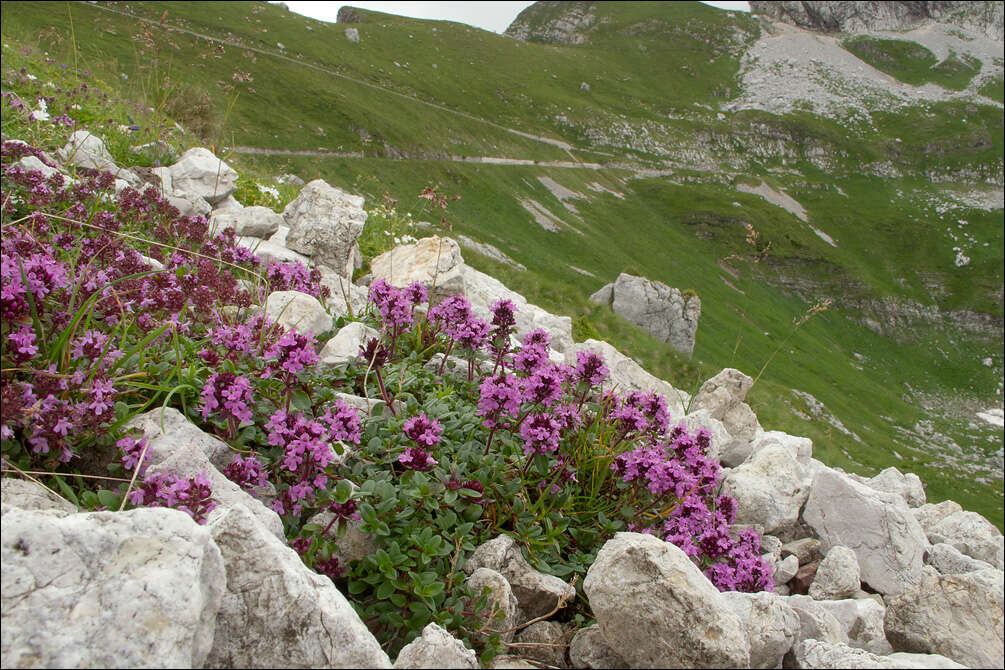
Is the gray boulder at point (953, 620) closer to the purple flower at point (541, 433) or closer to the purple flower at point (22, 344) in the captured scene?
the purple flower at point (541, 433)

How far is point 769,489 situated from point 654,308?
44307mm

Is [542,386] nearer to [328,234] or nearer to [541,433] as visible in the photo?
[541,433]

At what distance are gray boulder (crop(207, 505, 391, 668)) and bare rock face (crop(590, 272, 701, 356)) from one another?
4753 centimetres

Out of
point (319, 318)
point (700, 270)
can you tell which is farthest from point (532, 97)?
point (319, 318)

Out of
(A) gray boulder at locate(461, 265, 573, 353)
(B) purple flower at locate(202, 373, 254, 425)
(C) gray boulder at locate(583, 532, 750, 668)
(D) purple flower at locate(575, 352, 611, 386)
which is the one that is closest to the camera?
(C) gray boulder at locate(583, 532, 750, 668)

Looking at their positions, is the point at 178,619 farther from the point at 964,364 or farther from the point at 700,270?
the point at 964,364

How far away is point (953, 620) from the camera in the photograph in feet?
15.7

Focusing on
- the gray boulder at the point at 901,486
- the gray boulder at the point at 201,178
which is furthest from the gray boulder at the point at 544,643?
the gray boulder at the point at 901,486

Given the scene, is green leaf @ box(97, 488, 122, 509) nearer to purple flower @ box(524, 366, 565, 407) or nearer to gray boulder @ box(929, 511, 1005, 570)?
purple flower @ box(524, 366, 565, 407)

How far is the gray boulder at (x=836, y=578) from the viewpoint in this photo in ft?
20.3

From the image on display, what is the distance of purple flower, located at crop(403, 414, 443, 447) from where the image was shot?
184 inches

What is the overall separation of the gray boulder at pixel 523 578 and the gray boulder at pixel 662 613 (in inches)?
25.0

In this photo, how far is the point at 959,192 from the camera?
156625mm

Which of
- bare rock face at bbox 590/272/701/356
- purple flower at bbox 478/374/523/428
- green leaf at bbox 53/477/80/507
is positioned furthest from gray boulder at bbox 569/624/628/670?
bare rock face at bbox 590/272/701/356
